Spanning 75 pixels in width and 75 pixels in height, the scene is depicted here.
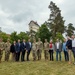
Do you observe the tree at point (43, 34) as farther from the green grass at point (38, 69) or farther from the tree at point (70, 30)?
the green grass at point (38, 69)

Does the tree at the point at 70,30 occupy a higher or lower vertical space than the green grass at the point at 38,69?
higher

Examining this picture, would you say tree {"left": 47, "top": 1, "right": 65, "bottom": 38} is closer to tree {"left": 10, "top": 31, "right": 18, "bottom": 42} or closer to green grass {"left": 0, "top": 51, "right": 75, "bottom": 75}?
tree {"left": 10, "top": 31, "right": 18, "bottom": 42}

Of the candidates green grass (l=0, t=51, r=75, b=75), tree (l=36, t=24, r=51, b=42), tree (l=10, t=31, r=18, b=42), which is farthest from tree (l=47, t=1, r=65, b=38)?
green grass (l=0, t=51, r=75, b=75)

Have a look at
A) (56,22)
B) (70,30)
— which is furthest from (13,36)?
(70,30)

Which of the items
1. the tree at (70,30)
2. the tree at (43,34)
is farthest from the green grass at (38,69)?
the tree at (70,30)

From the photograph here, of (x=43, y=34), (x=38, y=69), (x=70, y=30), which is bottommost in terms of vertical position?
(x=38, y=69)

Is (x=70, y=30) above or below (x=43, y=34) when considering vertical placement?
above

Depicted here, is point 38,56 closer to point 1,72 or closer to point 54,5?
point 1,72

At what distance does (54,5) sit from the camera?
216ft

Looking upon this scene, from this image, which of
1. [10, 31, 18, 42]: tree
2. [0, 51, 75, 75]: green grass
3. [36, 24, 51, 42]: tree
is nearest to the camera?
[0, 51, 75, 75]: green grass

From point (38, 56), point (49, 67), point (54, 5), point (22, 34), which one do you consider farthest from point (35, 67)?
point (54, 5)

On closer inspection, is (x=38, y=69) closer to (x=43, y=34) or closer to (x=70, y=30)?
(x=43, y=34)

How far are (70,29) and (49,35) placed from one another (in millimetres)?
23278

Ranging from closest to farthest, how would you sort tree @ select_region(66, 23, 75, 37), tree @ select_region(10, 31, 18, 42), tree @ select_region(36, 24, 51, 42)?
tree @ select_region(36, 24, 51, 42)
tree @ select_region(10, 31, 18, 42)
tree @ select_region(66, 23, 75, 37)
